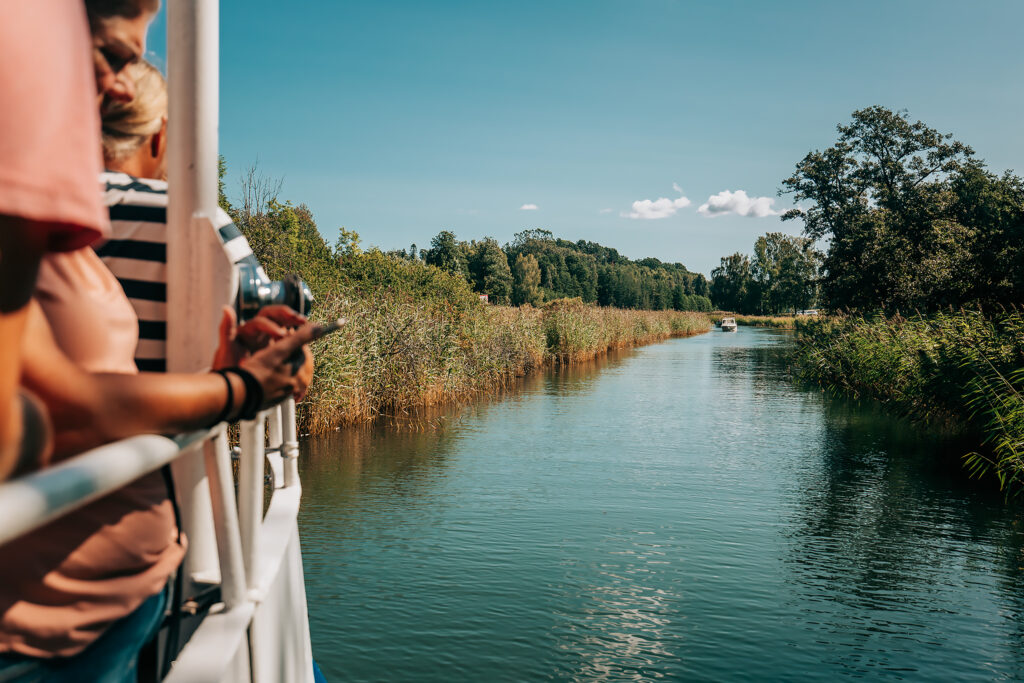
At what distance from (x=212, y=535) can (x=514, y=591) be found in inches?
166

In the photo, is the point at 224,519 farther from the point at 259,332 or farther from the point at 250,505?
the point at 259,332

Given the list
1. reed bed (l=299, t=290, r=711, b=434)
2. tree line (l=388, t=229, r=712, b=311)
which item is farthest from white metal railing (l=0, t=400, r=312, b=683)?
tree line (l=388, t=229, r=712, b=311)

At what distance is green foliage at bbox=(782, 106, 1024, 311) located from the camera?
55.1 ft

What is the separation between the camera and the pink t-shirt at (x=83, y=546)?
1024 mm

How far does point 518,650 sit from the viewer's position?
4.74m

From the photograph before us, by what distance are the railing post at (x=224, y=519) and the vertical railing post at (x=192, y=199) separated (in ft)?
0.17

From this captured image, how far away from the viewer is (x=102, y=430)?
0.93 metres

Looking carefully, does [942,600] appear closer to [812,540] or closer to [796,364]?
[812,540]

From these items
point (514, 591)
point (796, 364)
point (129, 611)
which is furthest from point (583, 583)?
point (796, 364)

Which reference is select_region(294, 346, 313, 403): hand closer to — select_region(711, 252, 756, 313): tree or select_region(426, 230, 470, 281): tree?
select_region(426, 230, 470, 281): tree

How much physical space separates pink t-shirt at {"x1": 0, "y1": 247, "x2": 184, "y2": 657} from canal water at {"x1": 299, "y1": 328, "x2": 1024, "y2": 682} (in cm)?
358

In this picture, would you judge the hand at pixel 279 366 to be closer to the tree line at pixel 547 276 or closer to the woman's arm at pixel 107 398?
the woman's arm at pixel 107 398

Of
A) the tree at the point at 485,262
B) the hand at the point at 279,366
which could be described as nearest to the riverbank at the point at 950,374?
the hand at the point at 279,366

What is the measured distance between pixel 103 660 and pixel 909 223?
30.3 m
